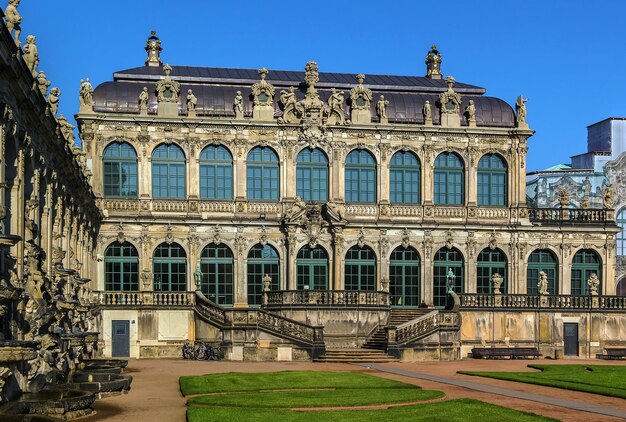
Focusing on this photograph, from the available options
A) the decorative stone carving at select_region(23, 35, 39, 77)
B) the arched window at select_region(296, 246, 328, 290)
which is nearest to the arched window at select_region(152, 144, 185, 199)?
the arched window at select_region(296, 246, 328, 290)

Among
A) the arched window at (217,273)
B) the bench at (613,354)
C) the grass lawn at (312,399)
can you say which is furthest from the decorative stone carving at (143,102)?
the bench at (613,354)

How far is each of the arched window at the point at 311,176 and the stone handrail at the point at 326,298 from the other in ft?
28.9

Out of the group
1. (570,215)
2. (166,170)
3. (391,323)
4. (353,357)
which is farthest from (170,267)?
(570,215)

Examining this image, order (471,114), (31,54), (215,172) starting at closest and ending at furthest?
1. (31,54)
2. (215,172)
3. (471,114)

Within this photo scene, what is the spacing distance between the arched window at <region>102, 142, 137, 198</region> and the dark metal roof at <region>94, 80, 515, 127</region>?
2387 mm

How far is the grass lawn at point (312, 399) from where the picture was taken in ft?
89.7

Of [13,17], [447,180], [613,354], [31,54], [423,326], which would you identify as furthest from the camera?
[447,180]

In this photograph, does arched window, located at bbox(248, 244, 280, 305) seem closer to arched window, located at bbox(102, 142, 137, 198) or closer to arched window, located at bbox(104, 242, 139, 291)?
arched window, located at bbox(104, 242, 139, 291)

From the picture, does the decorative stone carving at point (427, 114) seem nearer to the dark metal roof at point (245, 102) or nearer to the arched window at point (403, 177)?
the dark metal roof at point (245, 102)

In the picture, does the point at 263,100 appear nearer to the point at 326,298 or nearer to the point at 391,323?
the point at 326,298

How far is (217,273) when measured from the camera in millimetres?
63812

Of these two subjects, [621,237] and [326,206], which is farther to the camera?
[621,237]

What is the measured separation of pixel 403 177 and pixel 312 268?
8.12 m

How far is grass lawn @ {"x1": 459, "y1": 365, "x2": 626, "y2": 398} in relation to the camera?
36.3 m
